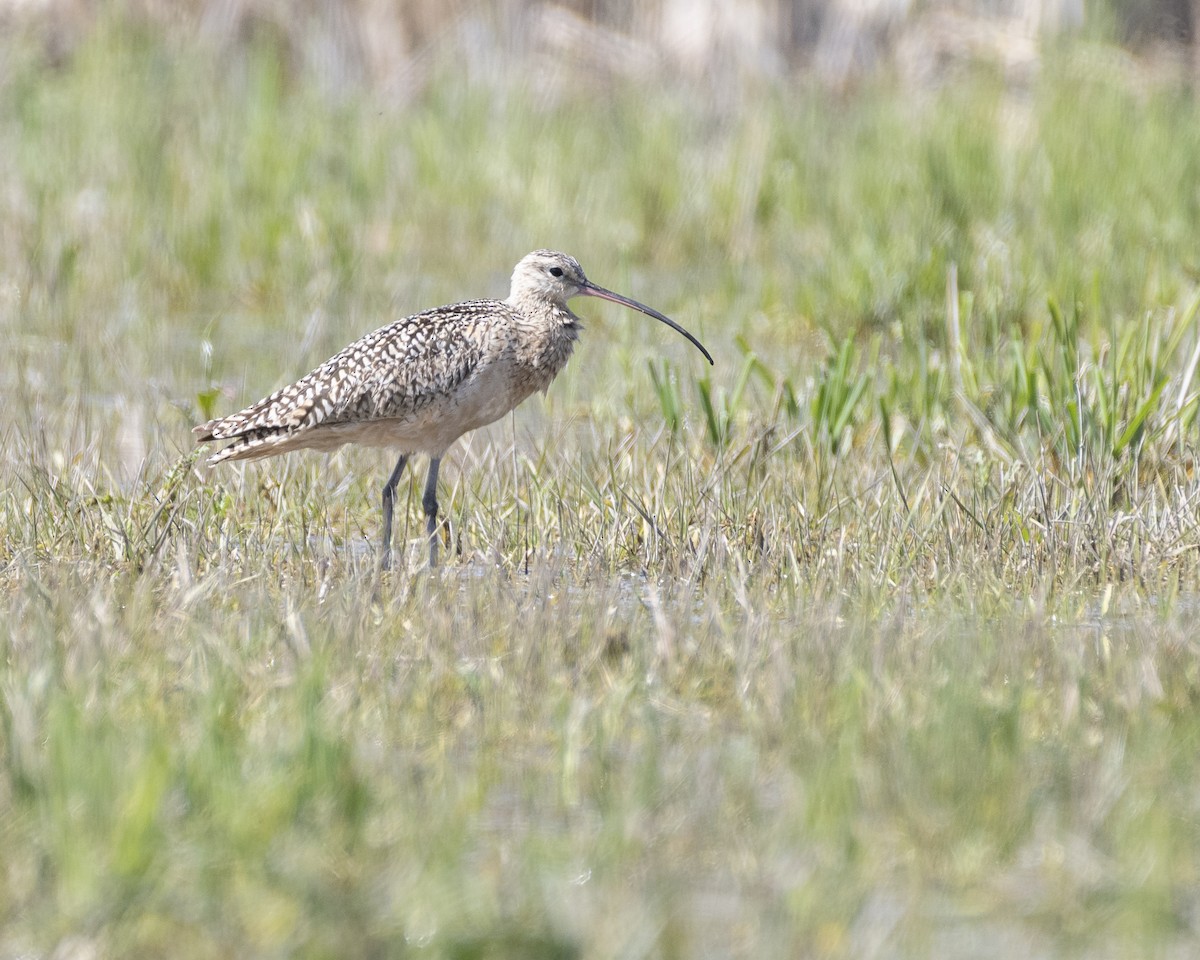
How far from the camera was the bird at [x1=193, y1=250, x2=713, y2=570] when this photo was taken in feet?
19.4

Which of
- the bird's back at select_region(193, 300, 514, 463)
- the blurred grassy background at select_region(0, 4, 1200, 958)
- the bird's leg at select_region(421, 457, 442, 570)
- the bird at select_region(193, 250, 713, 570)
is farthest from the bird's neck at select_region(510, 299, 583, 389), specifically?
the bird's leg at select_region(421, 457, 442, 570)

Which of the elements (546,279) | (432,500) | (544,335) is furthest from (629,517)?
(546,279)

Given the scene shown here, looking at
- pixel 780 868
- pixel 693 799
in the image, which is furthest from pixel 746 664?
pixel 780 868

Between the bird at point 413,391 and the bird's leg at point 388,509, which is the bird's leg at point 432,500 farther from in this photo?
the bird's leg at point 388,509

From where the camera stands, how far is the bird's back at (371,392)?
5898mm

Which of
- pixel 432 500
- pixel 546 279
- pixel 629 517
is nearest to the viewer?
pixel 629 517

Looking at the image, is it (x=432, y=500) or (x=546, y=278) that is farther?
(x=546, y=278)

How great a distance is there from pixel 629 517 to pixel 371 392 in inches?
35.8

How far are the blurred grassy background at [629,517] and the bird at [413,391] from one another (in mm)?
185

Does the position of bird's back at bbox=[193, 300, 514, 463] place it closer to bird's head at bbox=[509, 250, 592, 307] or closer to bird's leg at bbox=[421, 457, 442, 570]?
bird's leg at bbox=[421, 457, 442, 570]

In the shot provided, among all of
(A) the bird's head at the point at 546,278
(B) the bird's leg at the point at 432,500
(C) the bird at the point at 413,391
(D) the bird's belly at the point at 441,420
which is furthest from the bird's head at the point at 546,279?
(B) the bird's leg at the point at 432,500

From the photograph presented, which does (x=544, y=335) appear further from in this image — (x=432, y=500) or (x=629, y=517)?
(x=629, y=517)

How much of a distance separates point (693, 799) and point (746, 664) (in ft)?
2.49

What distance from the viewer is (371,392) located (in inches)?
233
